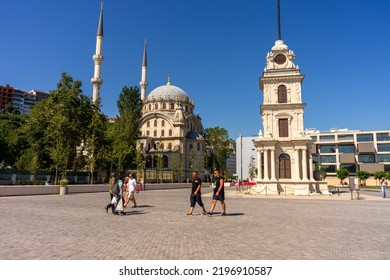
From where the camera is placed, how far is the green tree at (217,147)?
2864 inches

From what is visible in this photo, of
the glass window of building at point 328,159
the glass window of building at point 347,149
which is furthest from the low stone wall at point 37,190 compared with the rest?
the glass window of building at point 347,149

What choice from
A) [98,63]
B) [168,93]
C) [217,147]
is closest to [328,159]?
[217,147]

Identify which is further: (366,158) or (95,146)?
(366,158)

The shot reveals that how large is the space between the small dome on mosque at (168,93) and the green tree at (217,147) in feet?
45.5

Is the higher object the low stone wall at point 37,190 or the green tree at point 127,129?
the green tree at point 127,129

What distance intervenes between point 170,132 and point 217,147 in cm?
1272

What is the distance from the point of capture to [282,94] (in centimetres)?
3005

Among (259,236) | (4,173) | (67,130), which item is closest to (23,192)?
(4,173)

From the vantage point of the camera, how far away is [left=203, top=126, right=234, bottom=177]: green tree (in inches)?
2864

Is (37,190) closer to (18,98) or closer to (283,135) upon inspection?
(283,135)

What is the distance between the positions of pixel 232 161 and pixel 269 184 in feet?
443

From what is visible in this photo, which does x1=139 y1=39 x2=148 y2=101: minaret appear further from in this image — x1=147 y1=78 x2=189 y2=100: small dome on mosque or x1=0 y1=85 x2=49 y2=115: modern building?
x1=0 y1=85 x2=49 y2=115: modern building

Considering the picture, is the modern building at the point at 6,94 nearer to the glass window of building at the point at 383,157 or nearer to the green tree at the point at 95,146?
the green tree at the point at 95,146

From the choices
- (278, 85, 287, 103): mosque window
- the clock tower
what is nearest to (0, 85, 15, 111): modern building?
the clock tower
